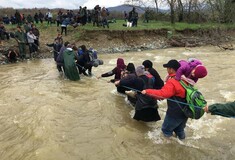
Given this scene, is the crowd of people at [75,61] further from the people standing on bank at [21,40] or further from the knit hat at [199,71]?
the people standing on bank at [21,40]

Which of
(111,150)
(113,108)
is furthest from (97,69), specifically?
(111,150)

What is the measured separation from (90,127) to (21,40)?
12197mm

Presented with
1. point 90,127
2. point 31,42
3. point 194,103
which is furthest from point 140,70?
point 31,42

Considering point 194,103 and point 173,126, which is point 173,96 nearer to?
point 194,103

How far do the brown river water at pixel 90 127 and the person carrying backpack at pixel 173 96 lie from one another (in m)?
0.54

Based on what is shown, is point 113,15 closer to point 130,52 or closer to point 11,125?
point 130,52

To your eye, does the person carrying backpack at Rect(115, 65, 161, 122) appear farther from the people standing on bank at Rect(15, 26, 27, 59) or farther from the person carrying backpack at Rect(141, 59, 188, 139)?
the people standing on bank at Rect(15, 26, 27, 59)

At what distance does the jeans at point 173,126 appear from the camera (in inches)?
243

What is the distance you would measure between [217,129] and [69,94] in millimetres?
4952

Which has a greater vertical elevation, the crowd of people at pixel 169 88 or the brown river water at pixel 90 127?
the crowd of people at pixel 169 88

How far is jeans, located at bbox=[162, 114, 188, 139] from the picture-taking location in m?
6.18

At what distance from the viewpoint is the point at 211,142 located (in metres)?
6.89

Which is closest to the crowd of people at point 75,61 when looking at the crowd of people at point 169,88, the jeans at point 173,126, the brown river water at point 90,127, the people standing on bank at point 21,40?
the brown river water at point 90,127

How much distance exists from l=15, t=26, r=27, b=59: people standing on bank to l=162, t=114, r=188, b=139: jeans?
13928mm
